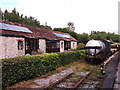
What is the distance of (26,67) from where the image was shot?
8.78m

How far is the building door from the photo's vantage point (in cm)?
1692

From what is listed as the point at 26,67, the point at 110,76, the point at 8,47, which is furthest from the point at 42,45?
the point at 110,76

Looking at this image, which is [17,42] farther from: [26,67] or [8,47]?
[26,67]

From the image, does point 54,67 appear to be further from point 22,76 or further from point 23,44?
point 23,44

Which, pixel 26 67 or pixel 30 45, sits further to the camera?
pixel 30 45

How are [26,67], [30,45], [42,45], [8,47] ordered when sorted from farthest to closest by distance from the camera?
[42,45]
[30,45]
[8,47]
[26,67]

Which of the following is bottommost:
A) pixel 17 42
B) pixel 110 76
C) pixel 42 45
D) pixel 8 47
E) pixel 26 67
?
pixel 110 76

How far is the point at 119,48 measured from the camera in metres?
41.3

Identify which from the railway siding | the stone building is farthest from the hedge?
the railway siding

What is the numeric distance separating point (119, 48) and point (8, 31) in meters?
38.2

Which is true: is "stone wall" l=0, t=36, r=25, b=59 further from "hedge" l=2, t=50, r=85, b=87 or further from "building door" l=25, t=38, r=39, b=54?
"hedge" l=2, t=50, r=85, b=87

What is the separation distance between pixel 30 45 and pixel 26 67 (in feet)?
29.4

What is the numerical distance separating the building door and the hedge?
5.49 m

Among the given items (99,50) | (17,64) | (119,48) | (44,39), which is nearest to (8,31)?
(44,39)
